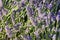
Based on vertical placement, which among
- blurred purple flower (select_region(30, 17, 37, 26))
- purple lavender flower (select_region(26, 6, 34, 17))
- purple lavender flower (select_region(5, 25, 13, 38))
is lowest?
purple lavender flower (select_region(5, 25, 13, 38))

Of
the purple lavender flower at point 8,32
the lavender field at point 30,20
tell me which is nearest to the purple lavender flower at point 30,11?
the lavender field at point 30,20

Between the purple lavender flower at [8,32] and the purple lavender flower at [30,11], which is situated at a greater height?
the purple lavender flower at [30,11]

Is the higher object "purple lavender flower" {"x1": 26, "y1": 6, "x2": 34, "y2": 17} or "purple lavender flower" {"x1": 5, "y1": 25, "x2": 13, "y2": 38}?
"purple lavender flower" {"x1": 26, "y1": 6, "x2": 34, "y2": 17}

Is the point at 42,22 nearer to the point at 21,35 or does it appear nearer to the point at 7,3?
the point at 21,35

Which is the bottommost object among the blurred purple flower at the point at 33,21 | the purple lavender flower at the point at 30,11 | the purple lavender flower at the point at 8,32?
the purple lavender flower at the point at 8,32

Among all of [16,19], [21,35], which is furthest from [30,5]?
[21,35]

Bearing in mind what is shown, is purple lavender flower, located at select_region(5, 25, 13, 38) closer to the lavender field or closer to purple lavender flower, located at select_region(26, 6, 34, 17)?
the lavender field

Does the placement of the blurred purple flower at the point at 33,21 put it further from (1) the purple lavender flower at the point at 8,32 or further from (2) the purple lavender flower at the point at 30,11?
(1) the purple lavender flower at the point at 8,32

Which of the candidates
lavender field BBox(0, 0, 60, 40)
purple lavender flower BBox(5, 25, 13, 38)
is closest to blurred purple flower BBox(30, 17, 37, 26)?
lavender field BBox(0, 0, 60, 40)

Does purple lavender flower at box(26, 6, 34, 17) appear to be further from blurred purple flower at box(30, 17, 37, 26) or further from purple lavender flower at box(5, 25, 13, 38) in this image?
purple lavender flower at box(5, 25, 13, 38)
